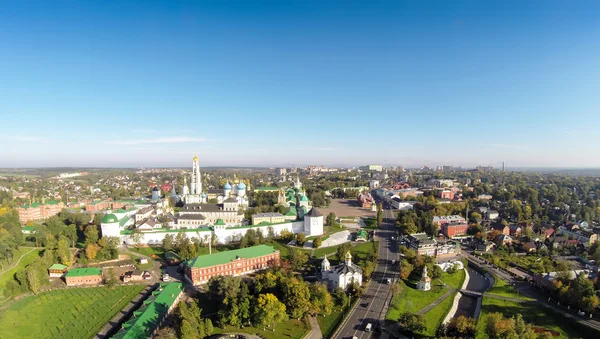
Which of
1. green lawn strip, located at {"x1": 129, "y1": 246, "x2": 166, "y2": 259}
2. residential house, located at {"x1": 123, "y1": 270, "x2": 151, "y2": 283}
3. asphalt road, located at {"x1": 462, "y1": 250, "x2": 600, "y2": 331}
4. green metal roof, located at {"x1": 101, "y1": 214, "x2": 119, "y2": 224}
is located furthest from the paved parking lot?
green metal roof, located at {"x1": 101, "y1": 214, "x2": 119, "y2": 224}

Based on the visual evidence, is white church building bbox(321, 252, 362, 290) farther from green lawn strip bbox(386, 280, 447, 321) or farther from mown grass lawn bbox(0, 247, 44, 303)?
mown grass lawn bbox(0, 247, 44, 303)

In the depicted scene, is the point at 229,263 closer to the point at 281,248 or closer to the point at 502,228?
the point at 281,248

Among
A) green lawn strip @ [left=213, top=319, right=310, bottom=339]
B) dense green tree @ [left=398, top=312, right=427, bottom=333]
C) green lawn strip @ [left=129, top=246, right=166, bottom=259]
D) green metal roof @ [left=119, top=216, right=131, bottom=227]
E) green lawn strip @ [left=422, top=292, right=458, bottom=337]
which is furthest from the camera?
green metal roof @ [left=119, top=216, right=131, bottom=227]

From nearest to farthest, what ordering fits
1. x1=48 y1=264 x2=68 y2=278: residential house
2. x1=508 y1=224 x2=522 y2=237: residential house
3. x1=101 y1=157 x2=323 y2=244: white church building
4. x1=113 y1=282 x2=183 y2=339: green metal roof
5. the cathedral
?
x1=113 y1=282 x2=183 y2=339: green metal roof, x1=48 y1=264 x2=68 y2=278: residential house, x1=101 y1=157 x2=323 y2=244: white church building, x1=508 y1=224 x2=522 y2=237: residential house, the cathedral

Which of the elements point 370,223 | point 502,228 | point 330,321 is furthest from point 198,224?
point 502,228

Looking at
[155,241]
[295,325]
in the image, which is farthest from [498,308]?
[155,241]

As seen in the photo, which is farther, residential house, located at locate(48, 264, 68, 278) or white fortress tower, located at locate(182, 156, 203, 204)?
white fortress tower, located at locate(182, 156, 203, 204)

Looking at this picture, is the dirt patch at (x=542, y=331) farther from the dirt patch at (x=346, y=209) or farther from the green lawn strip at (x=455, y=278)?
the dirt patch at (x=346, y=209)
